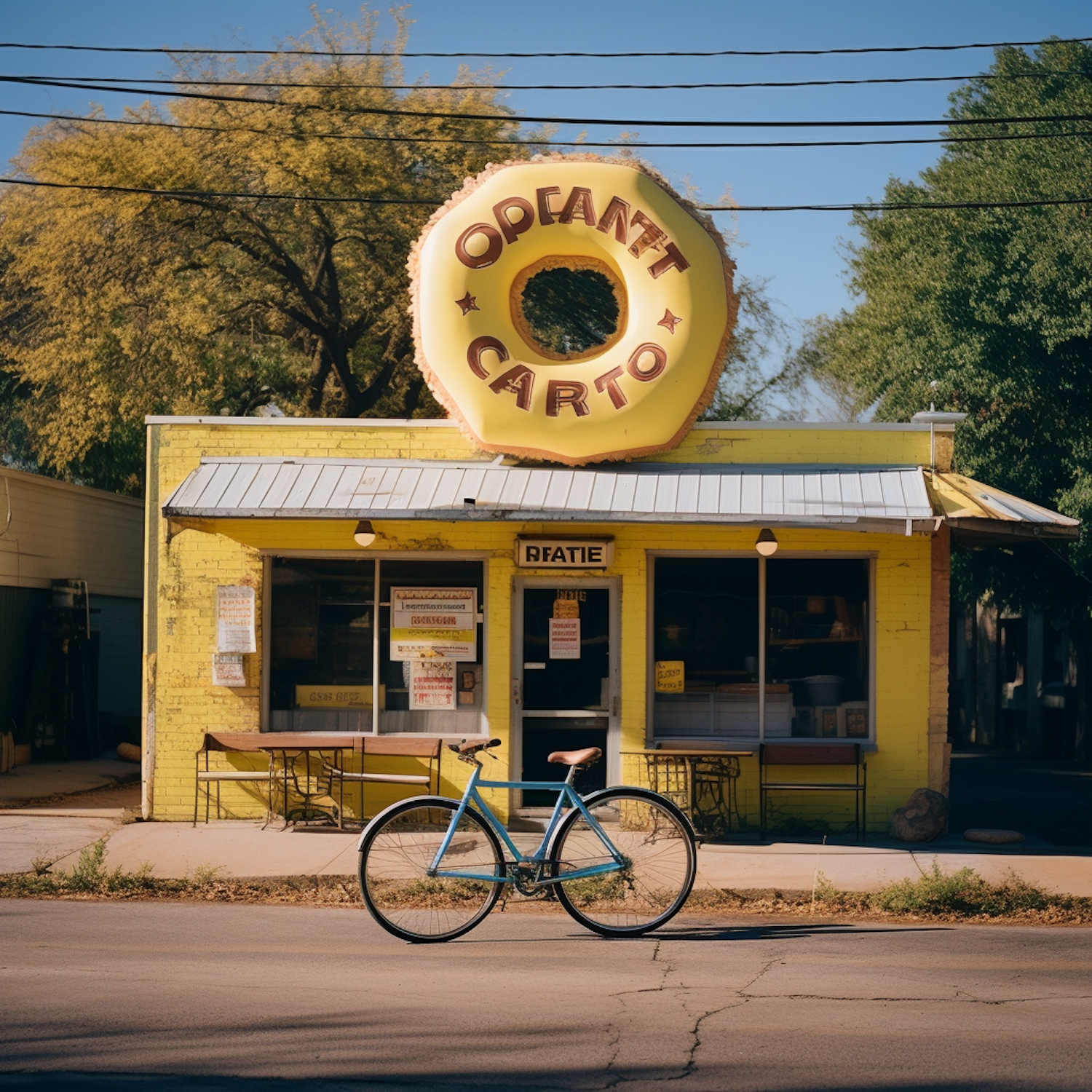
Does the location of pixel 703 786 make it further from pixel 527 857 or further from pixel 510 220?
pixel 510 220

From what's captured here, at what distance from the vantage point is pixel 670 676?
12.8 meters

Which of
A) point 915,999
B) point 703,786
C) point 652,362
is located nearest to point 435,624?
point 703,786

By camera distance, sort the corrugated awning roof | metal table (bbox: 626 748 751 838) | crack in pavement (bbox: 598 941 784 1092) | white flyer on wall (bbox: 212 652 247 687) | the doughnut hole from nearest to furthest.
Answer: crack in pavement (bbox: 598 941 784 1092)
the corrugated awning roof
metal table (bbox: 626 748 751 838)
white flyer on wall (bbox: 212 652 247 687)
the doughnut hole

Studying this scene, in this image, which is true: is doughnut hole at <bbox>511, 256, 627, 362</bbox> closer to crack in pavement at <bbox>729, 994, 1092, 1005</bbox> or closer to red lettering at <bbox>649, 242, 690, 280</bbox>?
red lettering at <bbox>649, 242, 690, 280</bbox>

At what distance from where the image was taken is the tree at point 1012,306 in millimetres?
18453

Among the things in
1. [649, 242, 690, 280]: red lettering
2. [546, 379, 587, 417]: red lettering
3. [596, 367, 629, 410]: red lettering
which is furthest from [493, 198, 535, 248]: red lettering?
[596, 367, 629, 410]: red lettering

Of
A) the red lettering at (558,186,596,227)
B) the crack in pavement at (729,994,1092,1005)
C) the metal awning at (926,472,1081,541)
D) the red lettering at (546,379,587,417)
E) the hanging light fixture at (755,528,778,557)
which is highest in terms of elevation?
the red lettering at (558,186,596,227)

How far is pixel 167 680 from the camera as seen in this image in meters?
12.8

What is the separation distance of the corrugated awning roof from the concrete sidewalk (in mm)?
2814

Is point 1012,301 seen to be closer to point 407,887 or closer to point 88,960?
point 407,887

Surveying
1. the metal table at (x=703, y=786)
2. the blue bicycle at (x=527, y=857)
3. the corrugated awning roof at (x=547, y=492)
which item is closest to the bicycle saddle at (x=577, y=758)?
the blue bicycle at (x=527, y=857)

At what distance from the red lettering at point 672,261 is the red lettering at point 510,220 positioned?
1.26 meters

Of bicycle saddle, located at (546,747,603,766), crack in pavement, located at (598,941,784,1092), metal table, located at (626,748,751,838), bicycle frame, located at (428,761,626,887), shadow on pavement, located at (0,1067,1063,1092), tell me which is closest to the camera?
shadow on pavement, located at (0,1067,1063,1092)

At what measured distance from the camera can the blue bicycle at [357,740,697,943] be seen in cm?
804
